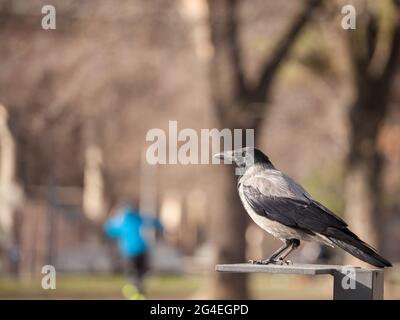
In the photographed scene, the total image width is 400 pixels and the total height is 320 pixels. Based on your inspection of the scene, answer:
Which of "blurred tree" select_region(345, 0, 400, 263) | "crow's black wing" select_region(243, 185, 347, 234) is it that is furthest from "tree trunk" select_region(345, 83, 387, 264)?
"crow's black wing" select_region(243, 185, 347, 234)

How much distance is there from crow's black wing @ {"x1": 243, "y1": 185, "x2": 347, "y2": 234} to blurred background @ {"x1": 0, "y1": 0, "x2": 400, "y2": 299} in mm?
10489

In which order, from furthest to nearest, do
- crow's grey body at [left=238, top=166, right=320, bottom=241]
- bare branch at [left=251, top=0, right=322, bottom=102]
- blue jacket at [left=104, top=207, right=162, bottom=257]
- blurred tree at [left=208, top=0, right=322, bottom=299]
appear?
1. blue jacket at [left=104, top=207, right=162, bottom=257]
2. bare branch at [left=251, top=0, right=322, bottom=102]
3. blurred tree at [left=208, top=0, right=322, bottom=299]
4. crow's grey body at [left=238, top=166, right=320, bottom=241]

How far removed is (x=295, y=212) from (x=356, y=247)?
17.0 inches

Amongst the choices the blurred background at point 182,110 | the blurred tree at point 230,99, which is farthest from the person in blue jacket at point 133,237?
the blurred tree at point 230,99

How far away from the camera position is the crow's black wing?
20.6ft

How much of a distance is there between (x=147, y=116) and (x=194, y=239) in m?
16.1

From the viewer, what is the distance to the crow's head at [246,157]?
6.62 metres

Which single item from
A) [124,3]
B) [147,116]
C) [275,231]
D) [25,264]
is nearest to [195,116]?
[147,116]

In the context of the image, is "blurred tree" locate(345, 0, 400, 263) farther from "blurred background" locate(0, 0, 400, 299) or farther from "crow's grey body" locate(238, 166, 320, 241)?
"crow's grey body" locate(238, 166, 320, 241)

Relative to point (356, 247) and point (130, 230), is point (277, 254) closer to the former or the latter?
point (356, 247)

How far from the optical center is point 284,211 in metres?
6.40

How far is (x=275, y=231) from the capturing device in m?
6.51

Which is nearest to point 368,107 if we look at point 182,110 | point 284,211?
point 284,211

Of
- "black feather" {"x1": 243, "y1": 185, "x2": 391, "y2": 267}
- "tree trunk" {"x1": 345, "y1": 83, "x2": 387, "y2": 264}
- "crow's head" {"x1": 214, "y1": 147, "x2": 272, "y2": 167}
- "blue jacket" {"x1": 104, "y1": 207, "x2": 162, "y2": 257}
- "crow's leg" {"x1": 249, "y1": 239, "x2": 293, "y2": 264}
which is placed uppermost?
"tree trunk" {"x1": 345, "y1": 83, "x2": 387, "y2": 264}
